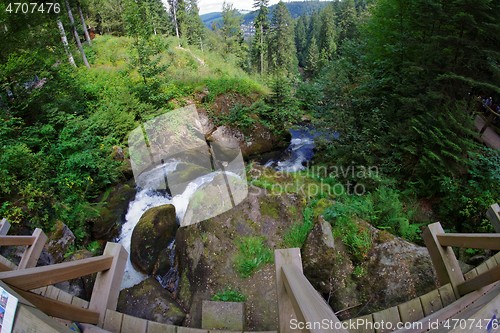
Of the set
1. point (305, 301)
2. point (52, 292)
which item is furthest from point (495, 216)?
point (52, 292)

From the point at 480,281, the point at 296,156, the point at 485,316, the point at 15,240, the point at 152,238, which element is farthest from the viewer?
the point at 296,156

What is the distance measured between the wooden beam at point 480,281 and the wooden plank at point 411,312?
529mm

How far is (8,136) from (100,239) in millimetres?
4334

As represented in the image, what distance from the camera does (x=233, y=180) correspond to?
23.5ft

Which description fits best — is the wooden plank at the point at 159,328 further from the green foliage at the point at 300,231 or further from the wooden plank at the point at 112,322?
the green foliage at the point at 300,231

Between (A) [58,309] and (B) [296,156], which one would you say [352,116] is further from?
(A) [58,309]

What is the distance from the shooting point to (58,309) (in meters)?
1.62

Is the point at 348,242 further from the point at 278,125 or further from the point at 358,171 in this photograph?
the point at 278,125

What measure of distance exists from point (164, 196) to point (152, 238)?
2.52m

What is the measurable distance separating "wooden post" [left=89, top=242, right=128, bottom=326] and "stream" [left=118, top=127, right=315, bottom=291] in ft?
13.2

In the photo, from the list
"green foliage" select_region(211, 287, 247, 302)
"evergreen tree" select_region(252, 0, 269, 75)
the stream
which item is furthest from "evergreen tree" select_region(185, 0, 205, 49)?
"green foliage" select_region(211, 287, 247, 302)

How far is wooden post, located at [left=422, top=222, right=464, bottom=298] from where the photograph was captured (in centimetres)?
295

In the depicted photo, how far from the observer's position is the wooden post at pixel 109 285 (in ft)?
→ 7.81

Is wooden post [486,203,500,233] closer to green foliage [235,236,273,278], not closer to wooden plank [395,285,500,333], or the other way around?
wooden plank [395,285,500,333]
